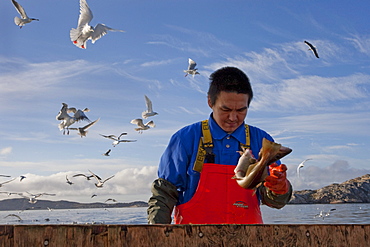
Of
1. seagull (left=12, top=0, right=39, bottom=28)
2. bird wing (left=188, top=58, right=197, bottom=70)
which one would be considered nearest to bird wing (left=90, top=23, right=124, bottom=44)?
seagull (left=12, top=0, right=39, bottom=28)

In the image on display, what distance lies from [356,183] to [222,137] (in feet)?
472

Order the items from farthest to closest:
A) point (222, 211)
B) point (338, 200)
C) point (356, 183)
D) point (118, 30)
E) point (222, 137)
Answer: point (356, 183), point (338, 200), point (118, 30), point (222, 137), point (222, 211)

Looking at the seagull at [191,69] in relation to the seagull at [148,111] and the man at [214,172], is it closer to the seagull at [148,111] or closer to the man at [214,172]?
the seagull at [148,111]

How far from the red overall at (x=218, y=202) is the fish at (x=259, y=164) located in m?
0.33

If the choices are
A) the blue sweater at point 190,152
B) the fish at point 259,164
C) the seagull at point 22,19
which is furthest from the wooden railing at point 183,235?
the seagull at point 22,19

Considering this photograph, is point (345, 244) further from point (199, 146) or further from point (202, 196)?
point (199, 146)

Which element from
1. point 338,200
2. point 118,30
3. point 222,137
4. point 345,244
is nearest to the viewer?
point 345,244

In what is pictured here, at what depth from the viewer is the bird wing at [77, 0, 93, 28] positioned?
65.1 ft

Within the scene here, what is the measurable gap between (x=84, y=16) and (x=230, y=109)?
16.7 metres

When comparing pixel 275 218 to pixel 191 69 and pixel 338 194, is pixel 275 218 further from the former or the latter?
pixel 338 194

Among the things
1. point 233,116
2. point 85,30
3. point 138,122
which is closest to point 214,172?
point 233,116

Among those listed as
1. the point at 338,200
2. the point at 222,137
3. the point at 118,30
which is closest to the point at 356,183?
the point at 338,200

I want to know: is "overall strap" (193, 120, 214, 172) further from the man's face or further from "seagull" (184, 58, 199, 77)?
"seagull" (184, 58, 199, 77)

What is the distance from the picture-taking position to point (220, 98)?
183 inches
